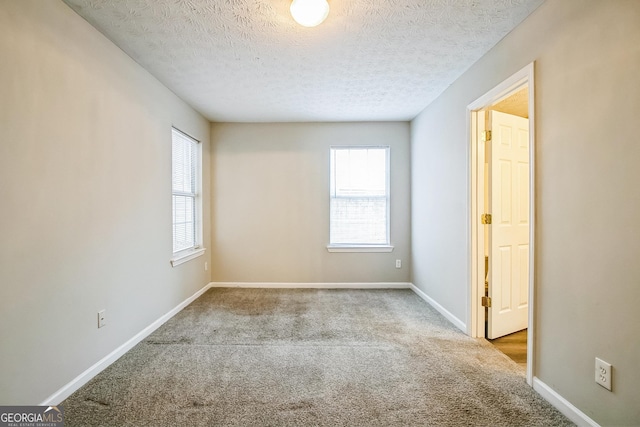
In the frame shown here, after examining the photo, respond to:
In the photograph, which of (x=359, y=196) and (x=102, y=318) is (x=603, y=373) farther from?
(x=359, y=196)

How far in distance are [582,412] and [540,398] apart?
252 mm

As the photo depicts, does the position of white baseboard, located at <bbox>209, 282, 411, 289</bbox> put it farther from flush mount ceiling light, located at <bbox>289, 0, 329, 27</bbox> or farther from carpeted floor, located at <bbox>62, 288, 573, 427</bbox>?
flush mount ceiling light, located at <bbox>289, 0, 329, 27</bbox>

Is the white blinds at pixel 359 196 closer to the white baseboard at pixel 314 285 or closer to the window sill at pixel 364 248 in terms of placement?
the window sill at pixel 364 248

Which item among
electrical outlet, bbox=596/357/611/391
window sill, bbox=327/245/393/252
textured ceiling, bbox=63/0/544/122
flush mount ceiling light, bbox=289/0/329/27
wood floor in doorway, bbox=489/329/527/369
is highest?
textured ceiling, bbox=63/0/544/122

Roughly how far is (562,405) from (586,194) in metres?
1.20

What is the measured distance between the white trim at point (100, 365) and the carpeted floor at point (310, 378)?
43 mm

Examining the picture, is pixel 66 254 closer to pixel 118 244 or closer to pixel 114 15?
pixel 118 244

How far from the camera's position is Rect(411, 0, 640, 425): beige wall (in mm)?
1313

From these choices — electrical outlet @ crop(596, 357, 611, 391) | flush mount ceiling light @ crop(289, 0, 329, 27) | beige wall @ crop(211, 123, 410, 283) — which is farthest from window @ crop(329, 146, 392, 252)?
electrical outlet @ crop(596, 357, 611, 391)

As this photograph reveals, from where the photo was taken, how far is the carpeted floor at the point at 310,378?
1.62 metres

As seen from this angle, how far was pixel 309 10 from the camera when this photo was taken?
1716 mm

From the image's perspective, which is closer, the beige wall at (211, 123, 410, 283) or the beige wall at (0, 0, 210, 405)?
the beige wall at (0, 0, 210, 405)

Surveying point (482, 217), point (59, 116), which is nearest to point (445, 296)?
point (482, 217)

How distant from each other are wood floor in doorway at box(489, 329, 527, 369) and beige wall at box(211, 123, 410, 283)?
1688mm
